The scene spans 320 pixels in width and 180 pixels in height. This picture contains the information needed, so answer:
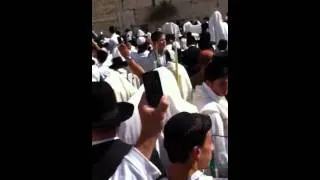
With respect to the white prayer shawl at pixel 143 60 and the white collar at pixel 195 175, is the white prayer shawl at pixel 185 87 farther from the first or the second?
the white prayer shawl at pixel 143 60

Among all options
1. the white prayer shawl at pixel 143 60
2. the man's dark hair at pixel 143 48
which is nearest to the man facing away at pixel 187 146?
the white prayer shawl at pixel 143 60

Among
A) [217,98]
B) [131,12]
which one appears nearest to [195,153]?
[217,98]

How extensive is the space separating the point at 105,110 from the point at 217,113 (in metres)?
1.10

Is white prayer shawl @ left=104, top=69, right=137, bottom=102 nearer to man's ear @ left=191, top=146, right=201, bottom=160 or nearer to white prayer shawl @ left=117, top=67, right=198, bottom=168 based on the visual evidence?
white prayer shawl @ left=117, top=67, right=198, bottom=168

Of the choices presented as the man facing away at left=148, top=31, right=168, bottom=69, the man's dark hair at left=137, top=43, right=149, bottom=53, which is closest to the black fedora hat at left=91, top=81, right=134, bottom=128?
the man facing away at left=148, top=31, right=168, bottom=69

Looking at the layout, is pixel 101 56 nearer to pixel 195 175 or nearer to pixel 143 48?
pixel 143 48

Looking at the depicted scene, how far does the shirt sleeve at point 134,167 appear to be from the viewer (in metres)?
2.13

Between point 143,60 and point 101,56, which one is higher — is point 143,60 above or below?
below

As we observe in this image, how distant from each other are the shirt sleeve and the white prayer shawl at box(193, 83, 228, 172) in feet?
3.37

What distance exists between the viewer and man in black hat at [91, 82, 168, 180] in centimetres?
209

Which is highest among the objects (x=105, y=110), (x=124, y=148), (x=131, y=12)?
(x=131, y=12)

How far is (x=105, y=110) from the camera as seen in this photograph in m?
2.35
